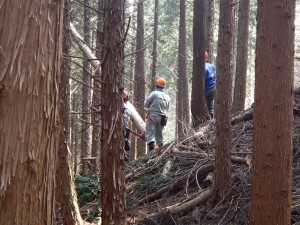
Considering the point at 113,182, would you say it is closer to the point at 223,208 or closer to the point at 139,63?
the point at 223,208

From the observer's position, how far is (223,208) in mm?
5812

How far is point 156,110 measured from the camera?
11.7m

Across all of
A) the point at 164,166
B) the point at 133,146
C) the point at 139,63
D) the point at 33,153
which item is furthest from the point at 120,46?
the point at 133,146

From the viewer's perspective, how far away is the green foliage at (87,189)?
26.9 feet

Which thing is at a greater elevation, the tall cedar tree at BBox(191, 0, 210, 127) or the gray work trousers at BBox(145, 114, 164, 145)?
the tall cedar tree at BBox(191, 0, 210, 127)

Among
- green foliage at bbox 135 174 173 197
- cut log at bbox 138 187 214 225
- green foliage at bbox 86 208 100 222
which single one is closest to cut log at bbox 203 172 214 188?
cut log at bbox 138 187 214 225

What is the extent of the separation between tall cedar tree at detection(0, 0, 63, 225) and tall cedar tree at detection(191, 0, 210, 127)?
8.74 meters

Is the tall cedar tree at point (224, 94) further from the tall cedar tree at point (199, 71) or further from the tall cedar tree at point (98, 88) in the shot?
the tall cedar tree at point (199, 71)

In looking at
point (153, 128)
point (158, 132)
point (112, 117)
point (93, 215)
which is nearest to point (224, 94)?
point (112, 117)

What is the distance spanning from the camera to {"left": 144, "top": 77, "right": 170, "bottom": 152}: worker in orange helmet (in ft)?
38.1

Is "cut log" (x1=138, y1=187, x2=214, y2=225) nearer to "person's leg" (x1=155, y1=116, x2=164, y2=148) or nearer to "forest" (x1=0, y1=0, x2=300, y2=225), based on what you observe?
"forest" (x1=0, y1=0, x2=300, y2=225)

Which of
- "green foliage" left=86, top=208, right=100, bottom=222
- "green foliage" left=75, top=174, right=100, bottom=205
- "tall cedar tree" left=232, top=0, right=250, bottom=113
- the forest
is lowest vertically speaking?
"green foliage" left=86, top=208, right=100, bottom=222

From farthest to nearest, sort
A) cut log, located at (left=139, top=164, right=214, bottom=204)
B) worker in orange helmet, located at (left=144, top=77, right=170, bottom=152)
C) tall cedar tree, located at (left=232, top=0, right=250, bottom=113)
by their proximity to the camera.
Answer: tall cedar tree, located at (left=232, top=0, right=250, bottom=113)
worker in orange helmet, located at (left=144, top=77, right=170, bottom=152)
cut log, located at (left=139, top=164, right=214, bottom=204)

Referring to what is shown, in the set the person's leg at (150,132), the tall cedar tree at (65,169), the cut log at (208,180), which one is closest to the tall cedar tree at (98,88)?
the tall cedar tree at (65,169)
